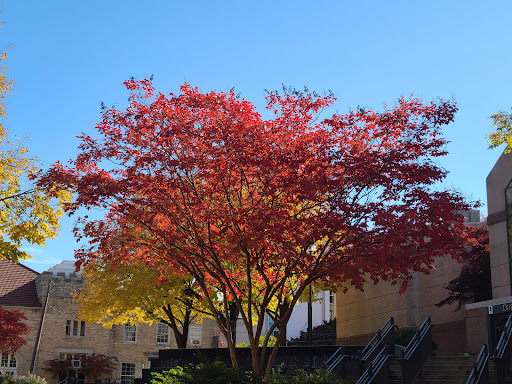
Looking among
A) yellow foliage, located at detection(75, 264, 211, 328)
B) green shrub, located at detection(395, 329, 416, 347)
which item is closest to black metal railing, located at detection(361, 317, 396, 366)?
green shrub, located at detection(395, 329, 416, 347)

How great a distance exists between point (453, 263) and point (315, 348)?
9.96 m

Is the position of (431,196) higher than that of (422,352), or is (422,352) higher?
(431,196)

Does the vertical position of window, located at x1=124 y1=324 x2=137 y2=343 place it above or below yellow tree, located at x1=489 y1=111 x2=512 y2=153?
below

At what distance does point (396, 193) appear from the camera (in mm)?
15812

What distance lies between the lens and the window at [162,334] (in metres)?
51.3

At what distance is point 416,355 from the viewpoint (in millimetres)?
19609

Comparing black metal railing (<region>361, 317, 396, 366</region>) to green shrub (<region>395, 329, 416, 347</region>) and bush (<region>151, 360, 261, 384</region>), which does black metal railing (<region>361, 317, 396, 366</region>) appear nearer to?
bush (<region>151, 360, 261, 384</region>)

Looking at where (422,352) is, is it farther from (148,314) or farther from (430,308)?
(148,314)

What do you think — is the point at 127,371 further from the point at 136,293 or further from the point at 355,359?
the point at 355,359

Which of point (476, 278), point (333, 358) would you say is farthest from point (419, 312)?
point (333, 358)

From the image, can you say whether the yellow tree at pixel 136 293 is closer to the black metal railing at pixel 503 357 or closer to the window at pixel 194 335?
the black metal railing at pixel 503 357

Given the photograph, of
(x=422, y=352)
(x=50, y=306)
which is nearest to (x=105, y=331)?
(x=50, y=306)

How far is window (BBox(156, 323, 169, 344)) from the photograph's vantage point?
5134 centimetres

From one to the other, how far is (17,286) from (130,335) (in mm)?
9152
